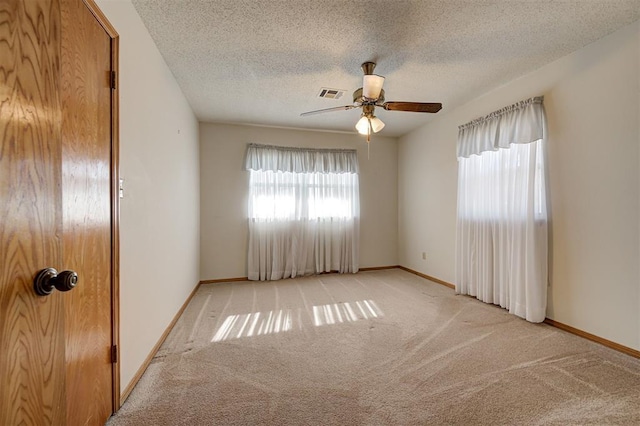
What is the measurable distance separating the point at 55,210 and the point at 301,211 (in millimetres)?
3546

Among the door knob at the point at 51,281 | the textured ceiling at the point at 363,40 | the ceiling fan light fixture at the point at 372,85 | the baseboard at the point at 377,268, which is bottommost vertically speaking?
the baseboard at the point at 377,268

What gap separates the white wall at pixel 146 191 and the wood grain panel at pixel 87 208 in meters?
0.17

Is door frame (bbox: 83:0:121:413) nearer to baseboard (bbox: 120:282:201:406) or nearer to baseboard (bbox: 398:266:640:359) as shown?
baseboard (bbox: 120:282:201:406)

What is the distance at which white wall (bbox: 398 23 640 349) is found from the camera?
2039 millimetres

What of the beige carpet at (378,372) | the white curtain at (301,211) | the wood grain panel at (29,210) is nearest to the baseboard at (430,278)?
the beige carpet at (378,372)

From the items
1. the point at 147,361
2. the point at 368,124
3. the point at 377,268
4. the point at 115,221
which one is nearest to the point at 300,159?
the point at 368,124

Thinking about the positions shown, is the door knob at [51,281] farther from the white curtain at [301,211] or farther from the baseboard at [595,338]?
the baseboard at [595,338]

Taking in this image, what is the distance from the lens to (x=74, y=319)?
3.80 feet

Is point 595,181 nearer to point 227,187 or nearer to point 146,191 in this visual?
point 146,191

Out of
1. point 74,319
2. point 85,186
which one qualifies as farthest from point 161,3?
point 74,319

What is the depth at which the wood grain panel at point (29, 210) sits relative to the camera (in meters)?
0.79

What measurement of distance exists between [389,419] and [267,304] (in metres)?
2.05

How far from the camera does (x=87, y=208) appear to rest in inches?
49.6

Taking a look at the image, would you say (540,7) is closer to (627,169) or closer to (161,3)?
(627,169)
